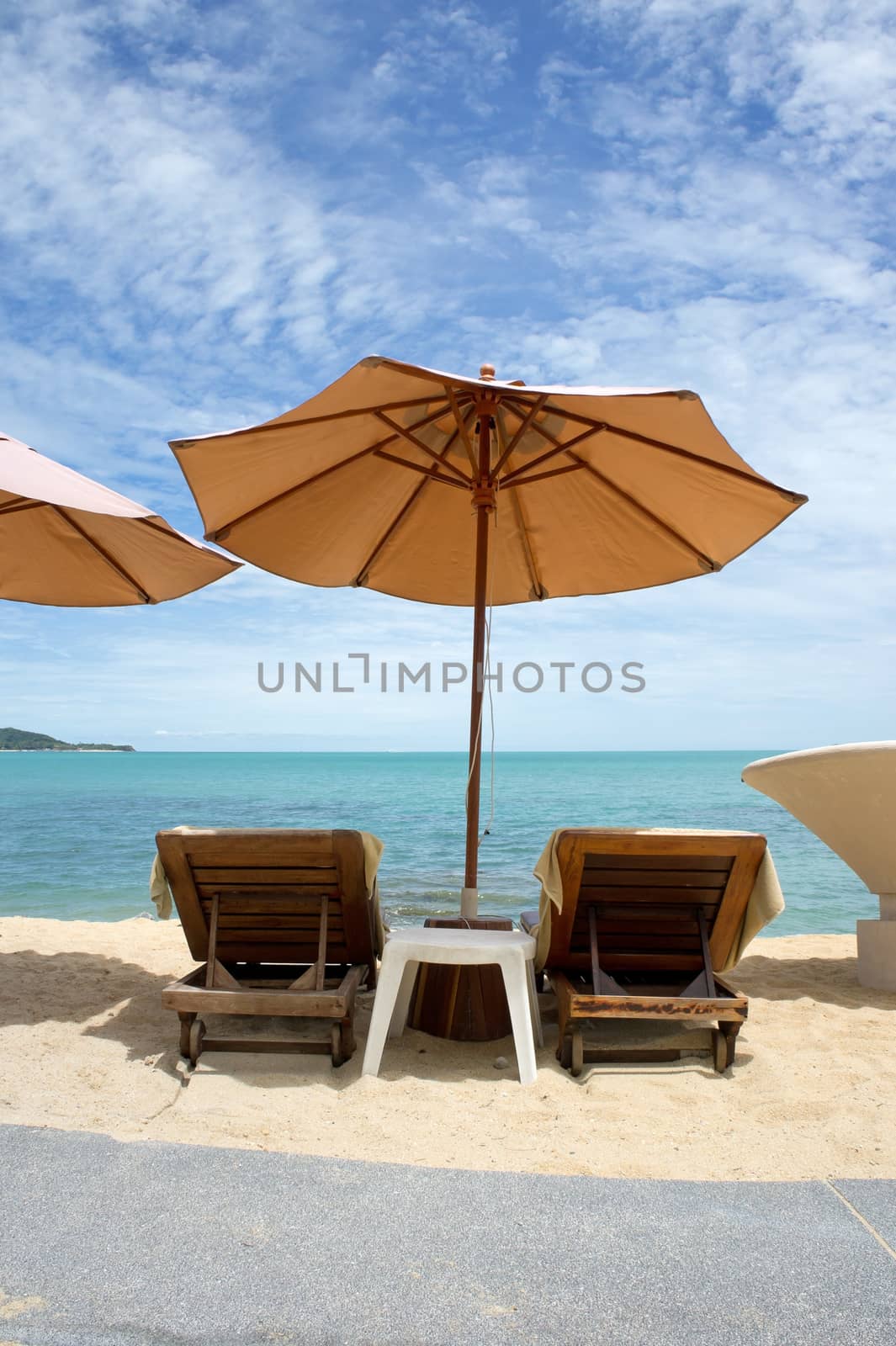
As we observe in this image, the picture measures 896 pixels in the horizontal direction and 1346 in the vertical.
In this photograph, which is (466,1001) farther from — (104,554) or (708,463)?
(104,554)

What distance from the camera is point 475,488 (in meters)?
3.76

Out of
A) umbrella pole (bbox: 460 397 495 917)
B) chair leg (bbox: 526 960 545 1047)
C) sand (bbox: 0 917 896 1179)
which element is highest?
umbrella pole (bbox: 460 397 495 917)

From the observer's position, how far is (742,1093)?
117 inches

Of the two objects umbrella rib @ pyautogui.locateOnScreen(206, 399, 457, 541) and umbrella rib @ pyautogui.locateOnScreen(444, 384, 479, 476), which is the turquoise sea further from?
umbrella rib @ pyautogui.locateOnScreen(444, 384, 479, 476)

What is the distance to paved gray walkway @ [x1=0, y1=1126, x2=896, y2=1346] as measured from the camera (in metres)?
1.56

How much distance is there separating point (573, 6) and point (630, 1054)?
643 cm

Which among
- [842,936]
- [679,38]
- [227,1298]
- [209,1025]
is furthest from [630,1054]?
[679,38]

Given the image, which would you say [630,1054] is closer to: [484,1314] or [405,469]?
[484,1314]

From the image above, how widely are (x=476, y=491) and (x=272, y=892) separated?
1.92 m

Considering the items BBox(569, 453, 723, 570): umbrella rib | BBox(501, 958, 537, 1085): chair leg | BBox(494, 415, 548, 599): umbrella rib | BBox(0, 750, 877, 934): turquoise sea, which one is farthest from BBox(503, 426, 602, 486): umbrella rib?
BBox(0, 750, 877, 934): turquoise sea

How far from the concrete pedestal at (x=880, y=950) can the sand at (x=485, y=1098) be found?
426 millimetres

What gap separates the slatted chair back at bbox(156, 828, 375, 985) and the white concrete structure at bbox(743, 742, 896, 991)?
2.39 m

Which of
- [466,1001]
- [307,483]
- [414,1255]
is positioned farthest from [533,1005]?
[307,483]

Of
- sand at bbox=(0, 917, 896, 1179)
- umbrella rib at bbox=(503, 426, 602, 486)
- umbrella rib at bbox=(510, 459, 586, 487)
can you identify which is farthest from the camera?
umbrella rib at bbox=(510, 459, 586, 487)
